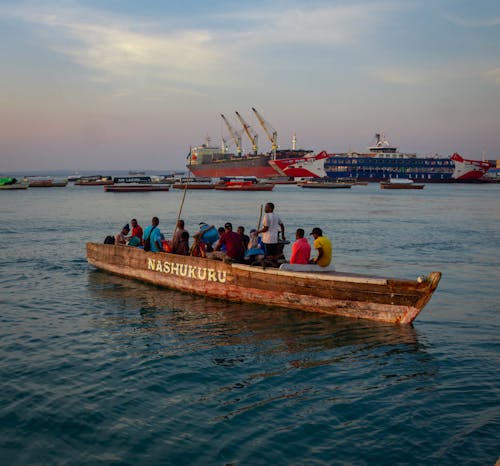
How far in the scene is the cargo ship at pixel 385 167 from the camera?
120438 millimetres

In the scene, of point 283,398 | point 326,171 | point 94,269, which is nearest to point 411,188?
point 326,171

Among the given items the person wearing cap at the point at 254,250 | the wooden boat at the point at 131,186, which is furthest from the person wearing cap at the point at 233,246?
the wooden boat at the point at 131,186

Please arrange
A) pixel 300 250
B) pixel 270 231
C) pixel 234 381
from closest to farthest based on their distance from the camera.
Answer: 1. pixel 234 381
2. pixel 300 250
3. pixel 270 231

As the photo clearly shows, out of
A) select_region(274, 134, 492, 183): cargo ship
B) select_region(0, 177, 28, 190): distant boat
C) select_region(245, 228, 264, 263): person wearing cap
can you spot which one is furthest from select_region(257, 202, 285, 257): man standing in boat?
select_region(274, 134, 492, 183): cargo ship


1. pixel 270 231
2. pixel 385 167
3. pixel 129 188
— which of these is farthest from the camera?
pixel 385 167

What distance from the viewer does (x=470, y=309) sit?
1272 cm

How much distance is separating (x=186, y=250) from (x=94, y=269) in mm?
5326

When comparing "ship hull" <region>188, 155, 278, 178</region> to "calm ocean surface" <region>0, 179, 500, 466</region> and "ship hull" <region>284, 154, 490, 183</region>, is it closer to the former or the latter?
"ship hull" <region>284, 154, 490, 183</region>

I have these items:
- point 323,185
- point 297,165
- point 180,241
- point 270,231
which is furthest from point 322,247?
point 297,165

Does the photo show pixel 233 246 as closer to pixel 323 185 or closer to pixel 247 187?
pixel 247 187

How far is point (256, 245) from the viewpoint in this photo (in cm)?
1292

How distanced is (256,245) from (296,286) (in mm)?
1977

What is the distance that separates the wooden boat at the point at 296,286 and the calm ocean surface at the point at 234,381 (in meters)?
0.28

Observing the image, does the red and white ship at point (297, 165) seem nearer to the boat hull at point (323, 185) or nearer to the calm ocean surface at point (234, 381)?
the boat hull at point (323, 185)
